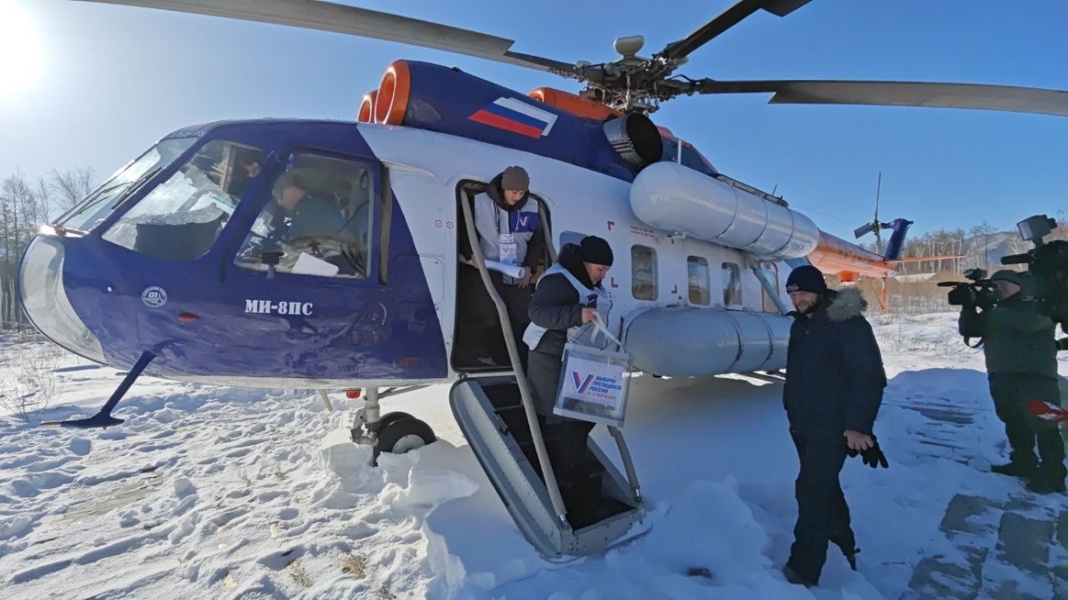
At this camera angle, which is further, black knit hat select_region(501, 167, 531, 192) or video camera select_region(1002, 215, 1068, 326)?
video camera select_region(1002, 215, 1068, 326)

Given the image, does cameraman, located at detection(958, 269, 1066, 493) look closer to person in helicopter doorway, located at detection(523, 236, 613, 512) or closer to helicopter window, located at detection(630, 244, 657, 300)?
helicopter window, located at detection(630, 244, 657, 300)

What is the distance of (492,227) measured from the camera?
12.8ft

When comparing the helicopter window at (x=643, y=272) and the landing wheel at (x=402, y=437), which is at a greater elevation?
the helicopter window at (x=643, y=272)

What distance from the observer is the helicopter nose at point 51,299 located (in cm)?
309

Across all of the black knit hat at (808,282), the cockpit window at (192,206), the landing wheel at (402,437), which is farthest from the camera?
the landing wheel at (402,437)

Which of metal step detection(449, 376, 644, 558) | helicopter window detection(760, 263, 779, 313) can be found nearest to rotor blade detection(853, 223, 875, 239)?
helicopter window detection(760, 263, 779, 313)

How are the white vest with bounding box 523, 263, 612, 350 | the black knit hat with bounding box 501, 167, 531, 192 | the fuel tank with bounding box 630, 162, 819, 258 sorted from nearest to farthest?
the white vest with bounding box 523, 263, 612, 350
the black knit hat with bounding box 501, 167, 531, 192
the fuel tank with bounding box 630, 162, 819, 258

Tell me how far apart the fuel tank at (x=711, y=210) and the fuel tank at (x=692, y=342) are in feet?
2.71

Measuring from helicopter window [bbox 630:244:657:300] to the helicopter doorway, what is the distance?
131 cm

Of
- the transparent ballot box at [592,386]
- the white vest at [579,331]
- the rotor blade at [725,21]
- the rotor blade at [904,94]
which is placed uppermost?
the rotor blade at [725,21]

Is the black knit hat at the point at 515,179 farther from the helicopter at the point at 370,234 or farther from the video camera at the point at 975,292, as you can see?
the video camera at the point at 975,292

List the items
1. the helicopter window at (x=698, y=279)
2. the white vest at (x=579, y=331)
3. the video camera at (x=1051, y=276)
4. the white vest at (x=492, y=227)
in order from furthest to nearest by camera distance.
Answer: the helicopter window at (x=698, y=279), the video camera at (x=1051, y=276), the white vest at (x=492, y=227), the white vest at (x=579, y=331)

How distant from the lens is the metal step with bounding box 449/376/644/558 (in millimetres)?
2893

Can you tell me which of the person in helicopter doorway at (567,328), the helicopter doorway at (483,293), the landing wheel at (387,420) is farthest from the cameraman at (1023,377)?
the landing wheel at (387,420)
